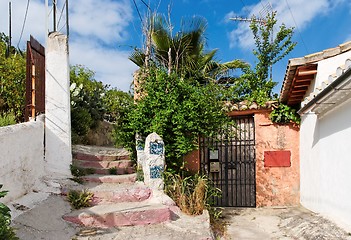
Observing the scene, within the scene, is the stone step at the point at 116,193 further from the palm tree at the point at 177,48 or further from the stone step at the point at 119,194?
the palm tree at the point at 177,48

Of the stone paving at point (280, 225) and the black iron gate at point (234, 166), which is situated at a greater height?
the black iron gate at point (234, 166)

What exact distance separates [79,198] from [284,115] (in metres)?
5.54

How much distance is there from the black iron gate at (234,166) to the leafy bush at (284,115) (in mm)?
774

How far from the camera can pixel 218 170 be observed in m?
9.88

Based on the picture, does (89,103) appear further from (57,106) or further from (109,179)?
(109,179)

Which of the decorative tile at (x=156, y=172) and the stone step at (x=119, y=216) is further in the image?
the decorative tile at (x=156, y=172)

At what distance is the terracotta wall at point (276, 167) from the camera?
865 cm

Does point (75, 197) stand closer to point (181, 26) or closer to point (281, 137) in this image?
point (281, 137)

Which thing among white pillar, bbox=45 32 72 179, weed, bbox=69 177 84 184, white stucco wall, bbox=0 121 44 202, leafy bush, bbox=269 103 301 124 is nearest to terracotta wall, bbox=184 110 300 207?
leafy bush, bbox=269 103 301 124

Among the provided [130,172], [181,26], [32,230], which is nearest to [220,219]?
[130,172]

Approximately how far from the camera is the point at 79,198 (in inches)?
224

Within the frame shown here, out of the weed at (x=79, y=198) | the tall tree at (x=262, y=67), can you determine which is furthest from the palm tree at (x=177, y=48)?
the weed at (x=79, y=198)

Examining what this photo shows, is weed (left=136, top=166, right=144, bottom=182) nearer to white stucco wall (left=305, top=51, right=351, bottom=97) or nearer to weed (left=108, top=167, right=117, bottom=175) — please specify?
weed (left=108, top=167, right=117, bottom=175)

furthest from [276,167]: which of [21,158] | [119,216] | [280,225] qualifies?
[21,158]
